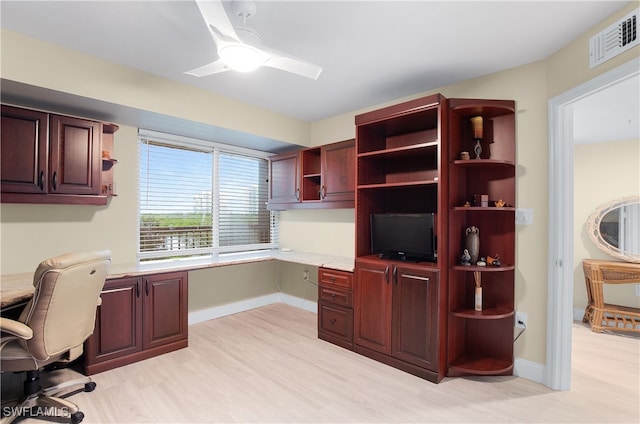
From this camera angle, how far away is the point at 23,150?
2.46 m

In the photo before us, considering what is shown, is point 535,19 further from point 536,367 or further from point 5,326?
point 5,326

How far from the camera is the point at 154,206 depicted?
11.8 ft

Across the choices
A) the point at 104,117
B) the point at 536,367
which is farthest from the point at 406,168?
the point at 104,117

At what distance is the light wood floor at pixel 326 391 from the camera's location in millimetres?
2102

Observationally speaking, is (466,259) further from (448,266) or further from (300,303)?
(300,303)

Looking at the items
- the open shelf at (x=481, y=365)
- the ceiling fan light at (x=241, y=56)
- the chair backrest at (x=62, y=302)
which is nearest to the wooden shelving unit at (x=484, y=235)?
the open shelf at (x=481, y=365)

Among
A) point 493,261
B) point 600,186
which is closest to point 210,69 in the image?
point 493,261

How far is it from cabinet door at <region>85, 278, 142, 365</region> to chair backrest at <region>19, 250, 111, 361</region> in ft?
1.63

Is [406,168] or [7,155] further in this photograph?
[406,168]

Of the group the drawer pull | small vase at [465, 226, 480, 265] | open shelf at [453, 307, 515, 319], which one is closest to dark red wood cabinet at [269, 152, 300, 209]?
the drawer pull

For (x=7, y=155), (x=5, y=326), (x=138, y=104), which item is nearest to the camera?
(x=5, y=326)

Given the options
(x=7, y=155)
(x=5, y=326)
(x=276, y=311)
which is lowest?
(x=276, y=311)

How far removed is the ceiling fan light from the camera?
182cm

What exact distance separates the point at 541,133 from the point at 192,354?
3688 mm
